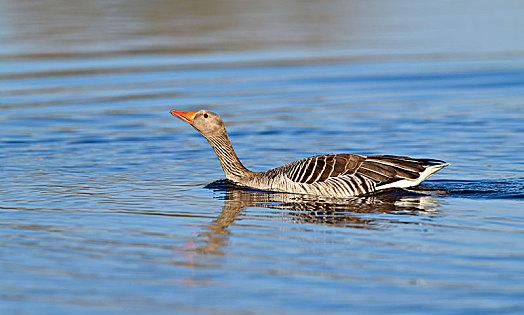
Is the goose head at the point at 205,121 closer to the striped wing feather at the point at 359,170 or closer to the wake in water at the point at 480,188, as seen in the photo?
the striped wing feather at the point at 359,170

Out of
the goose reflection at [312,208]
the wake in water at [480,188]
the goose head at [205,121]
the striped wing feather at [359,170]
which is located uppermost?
the goose head at [205,121]

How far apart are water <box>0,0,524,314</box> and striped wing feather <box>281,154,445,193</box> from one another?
0.31m

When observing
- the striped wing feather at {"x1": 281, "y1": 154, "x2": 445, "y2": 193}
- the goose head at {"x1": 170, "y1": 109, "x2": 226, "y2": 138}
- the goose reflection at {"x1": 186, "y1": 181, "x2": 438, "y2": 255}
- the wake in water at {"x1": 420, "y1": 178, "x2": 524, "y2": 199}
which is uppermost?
the goose head at {"x1": 170, "y1": 109, "x2": 226, "y2": 138}

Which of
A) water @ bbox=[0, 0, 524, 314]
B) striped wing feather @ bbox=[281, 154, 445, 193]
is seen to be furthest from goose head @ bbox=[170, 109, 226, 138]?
striped wing feather @ bbox=[281, 154, 445, 193]

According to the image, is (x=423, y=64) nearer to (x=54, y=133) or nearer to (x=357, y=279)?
(x=54, y=133)

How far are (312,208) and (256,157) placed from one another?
4059 mm

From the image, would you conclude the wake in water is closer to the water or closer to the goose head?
the water

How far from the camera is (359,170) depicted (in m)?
14.9

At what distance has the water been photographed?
1014 centimetres

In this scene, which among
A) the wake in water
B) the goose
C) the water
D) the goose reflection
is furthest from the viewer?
the goose

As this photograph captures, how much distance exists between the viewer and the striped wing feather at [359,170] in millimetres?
A: 14836

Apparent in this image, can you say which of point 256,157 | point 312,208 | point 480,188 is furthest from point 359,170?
point 256,157

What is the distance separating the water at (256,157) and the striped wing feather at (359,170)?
0.31 m

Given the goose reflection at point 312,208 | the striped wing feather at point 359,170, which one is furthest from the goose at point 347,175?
the goose reflection at point 312,208
